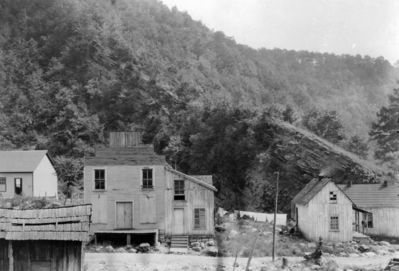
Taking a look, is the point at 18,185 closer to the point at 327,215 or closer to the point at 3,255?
the point at 327,215

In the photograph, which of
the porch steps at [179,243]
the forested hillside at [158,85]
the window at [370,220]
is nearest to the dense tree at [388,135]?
the forested hillside at [158,85]

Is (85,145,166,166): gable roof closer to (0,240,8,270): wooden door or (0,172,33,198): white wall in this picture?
(0,172,33,198): white wall

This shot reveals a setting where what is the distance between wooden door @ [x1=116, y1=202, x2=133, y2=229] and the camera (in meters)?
37.7

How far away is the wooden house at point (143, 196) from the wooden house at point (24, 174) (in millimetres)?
10412

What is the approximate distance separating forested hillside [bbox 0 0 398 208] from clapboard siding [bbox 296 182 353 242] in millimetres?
17539

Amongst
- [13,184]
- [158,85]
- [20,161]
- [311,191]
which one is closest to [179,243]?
[311,191]

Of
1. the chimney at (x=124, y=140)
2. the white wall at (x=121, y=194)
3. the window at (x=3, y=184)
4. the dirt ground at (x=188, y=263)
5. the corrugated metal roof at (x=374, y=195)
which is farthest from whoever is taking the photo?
the window at (x=3, y=184)

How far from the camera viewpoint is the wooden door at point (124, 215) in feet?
124

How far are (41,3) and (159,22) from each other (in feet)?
101

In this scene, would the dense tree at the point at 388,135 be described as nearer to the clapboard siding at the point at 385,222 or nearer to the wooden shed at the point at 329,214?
the clapboard siding at the point at 385,222

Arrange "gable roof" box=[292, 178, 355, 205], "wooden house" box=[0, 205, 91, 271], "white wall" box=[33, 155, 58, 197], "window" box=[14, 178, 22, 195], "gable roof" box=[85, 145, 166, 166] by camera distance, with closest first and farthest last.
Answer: "wooden house" box=[0, 205, 91, 271] < "gable roof" box=[292, 178, 355, 205] < "gable roof" box=[85, 145, 166, 166] < "window" box=[14, 178, 22, 195] < "white wall" box=[33, 155, 58, 197]

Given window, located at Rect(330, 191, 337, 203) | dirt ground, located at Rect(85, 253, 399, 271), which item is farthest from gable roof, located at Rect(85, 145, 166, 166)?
window, located at Rect(330, 191, 337, 203)

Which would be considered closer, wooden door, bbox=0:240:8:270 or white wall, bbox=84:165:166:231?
wooden door, bbox=0:240:8:270

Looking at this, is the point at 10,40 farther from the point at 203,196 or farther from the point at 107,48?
the point at 203,196
